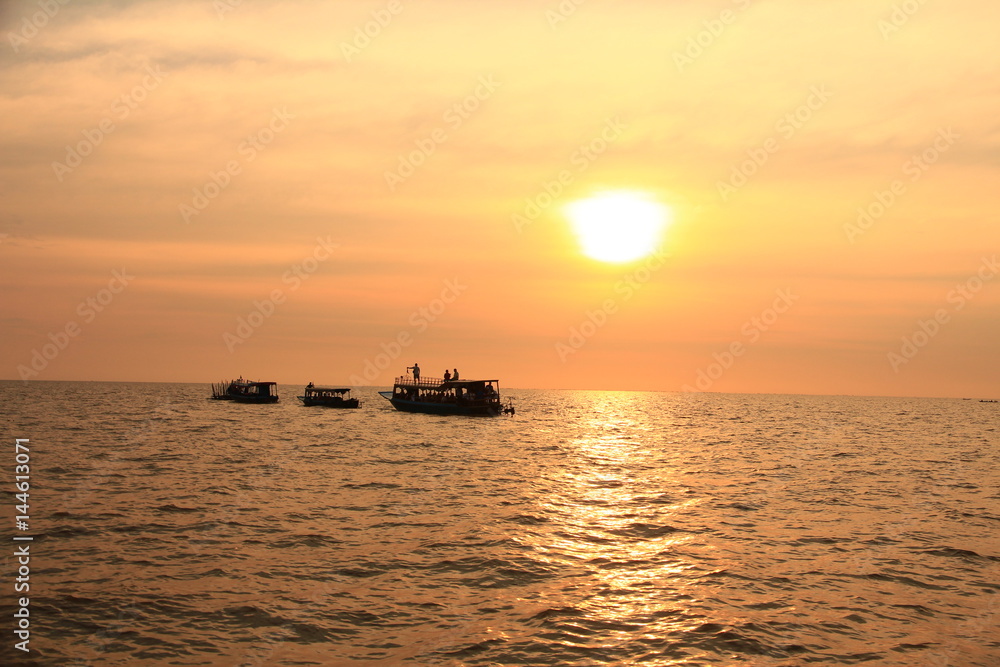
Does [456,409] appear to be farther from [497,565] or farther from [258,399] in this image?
[497,565]

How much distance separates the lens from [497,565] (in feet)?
67.5

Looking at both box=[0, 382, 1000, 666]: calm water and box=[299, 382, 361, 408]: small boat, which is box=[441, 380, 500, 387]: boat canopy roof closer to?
box=[299, 382, 361, 408]: small boat

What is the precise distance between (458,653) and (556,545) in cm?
957

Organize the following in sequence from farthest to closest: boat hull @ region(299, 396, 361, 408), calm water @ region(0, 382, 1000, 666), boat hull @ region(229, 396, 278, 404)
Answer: boat hull @ region(229, 396, 278, 404) < boat hull @ region(299, 396, 361, 408) < calm water @ region(0, 382, 1000, 666)

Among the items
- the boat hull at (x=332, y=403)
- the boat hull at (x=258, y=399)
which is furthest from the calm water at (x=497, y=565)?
the boat hull at (x=258, y=399)

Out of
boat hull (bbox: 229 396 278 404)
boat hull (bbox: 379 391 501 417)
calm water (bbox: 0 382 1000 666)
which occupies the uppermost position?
boat hull (bbox: 379 391 501 417)

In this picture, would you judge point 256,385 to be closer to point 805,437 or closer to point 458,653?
point 805,437

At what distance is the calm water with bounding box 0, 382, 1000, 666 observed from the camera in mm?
14703

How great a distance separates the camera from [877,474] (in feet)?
145

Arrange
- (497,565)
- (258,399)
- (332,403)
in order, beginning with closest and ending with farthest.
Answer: (497,565) < (332,403) < (258,399)

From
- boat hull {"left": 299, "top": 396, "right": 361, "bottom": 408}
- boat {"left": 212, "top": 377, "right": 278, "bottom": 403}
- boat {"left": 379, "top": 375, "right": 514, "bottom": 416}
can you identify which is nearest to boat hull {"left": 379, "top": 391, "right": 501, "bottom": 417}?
boat {"left": 379, "top": 375, "right": 514, "bottom": 416}

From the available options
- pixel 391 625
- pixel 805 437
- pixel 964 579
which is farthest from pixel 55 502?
pixel 805 437

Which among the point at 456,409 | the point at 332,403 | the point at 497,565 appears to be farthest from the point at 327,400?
the point at 497,565

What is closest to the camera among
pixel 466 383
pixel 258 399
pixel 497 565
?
pixel 497 565
